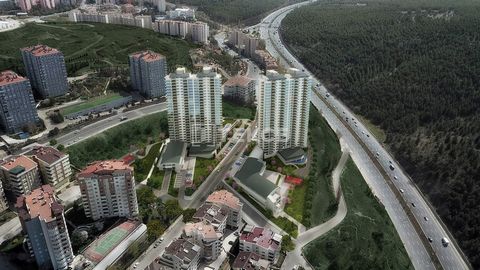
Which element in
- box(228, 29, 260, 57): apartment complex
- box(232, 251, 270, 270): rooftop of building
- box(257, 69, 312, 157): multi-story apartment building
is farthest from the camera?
box(228, 29, 260, 57): apartment complex

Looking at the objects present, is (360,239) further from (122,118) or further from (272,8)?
(272,8)

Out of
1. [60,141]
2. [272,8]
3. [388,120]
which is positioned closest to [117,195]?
[60,141]

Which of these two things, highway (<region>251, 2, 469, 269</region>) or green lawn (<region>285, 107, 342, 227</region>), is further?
green lawn (<region>285, 107, 342, 227</region>)

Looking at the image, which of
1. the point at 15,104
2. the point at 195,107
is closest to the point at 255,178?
the point at 195,107

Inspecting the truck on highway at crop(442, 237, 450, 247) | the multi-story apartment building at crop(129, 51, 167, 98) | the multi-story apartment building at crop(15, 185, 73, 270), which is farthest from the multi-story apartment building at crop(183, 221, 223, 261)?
the multi-story apartment building at crop(129, 51, 167, 98)

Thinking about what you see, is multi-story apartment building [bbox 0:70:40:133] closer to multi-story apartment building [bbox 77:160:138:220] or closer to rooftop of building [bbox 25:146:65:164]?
rooftop of building [bbox 25:146:65:164]

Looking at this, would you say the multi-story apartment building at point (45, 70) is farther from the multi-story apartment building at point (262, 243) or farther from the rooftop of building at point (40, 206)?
the multi-story apartment building at point (262, 243)

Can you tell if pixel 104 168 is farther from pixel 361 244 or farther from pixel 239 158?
pixel 361 244
